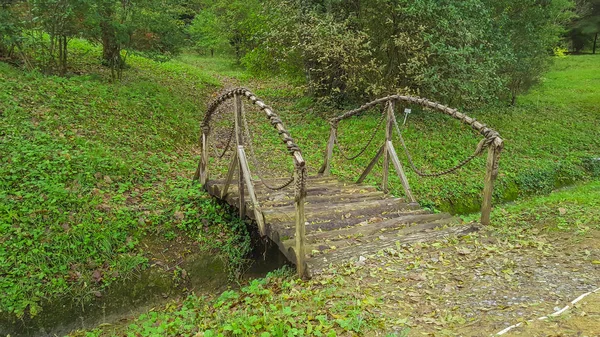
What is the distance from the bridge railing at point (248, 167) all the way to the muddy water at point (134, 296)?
113cm

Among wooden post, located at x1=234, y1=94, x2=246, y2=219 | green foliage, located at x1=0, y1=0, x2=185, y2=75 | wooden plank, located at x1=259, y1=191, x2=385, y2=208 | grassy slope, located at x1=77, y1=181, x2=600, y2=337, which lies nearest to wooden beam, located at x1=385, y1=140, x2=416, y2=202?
wooden plank, located at x1=259, y1=191, x2=385, y2=208

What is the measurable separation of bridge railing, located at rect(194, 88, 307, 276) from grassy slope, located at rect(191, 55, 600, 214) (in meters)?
2.90

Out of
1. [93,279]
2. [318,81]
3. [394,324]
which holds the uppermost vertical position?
[318,81]

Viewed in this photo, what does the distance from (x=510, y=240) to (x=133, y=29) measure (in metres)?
10.7

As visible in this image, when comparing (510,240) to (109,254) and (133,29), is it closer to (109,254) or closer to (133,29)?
(109,254)

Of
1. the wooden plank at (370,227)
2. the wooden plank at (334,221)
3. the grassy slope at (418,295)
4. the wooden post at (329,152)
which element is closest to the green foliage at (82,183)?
the grassy slope at (418,295)

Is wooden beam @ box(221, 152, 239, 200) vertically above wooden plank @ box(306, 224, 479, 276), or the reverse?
Result: wooden beam @ box(221, 152, 239, 200)

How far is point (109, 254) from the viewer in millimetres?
6316

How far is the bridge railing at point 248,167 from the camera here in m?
4.84

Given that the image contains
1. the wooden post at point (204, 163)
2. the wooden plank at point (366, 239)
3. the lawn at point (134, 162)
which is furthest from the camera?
the wooden post at point (204, 163)

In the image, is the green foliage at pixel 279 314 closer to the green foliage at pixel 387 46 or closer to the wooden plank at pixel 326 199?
the wooden plank at pixel 326 199

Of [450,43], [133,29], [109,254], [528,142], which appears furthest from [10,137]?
[528,142]

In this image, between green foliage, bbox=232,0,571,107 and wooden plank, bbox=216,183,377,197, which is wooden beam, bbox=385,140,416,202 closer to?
wooden plank, bbox=216,183,377,197

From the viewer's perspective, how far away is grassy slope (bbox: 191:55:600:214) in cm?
1055
